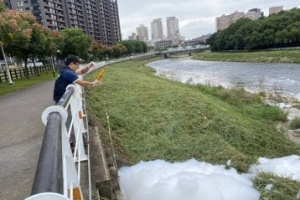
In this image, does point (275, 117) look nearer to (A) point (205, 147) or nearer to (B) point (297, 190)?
(A) point (205, 147)

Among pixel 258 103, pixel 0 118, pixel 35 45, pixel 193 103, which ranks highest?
pixel 35 45

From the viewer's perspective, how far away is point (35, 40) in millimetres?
24844

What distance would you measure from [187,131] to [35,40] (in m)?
20.9

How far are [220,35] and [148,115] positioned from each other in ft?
275

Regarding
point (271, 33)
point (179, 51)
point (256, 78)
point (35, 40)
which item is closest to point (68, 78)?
point (35, 40)

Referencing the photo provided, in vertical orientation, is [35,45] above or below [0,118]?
above

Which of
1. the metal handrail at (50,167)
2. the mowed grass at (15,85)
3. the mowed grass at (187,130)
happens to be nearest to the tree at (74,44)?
the mowed grass at (15,85)

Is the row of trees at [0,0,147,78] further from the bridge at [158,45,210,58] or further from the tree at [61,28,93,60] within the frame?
the bridge at [158,45,210,58]

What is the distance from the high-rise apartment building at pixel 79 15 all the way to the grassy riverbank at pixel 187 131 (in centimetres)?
7079

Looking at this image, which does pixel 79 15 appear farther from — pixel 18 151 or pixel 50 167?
pixel 50 167

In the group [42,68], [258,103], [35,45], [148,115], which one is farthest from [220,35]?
[148,115]

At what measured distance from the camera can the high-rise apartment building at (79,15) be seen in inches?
2936

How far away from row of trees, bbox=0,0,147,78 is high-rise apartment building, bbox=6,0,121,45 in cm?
1707

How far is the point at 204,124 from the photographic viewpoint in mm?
8984
